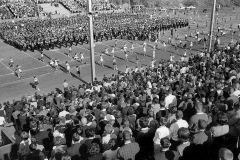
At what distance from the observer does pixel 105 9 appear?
6931 centimetres

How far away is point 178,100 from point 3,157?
6.61 meters

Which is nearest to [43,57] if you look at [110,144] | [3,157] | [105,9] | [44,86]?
[44,86]

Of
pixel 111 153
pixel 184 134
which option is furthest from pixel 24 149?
pixel 184 134

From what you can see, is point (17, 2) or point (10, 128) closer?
point (10, 128)

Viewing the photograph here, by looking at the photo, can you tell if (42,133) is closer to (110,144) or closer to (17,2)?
(110,144)

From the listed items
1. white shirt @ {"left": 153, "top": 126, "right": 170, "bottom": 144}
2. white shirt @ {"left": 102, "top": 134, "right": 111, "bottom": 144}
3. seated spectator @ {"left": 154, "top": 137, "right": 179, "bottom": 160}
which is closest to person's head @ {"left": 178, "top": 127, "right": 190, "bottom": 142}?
seated spectator @ {"left": 154, "top": 137, "right": 179, "bottom": 160}

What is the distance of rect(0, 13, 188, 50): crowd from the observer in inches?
1371

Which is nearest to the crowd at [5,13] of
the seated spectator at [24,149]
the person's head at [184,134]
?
the seated spectator at [24,149]

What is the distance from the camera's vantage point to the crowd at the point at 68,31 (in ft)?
Answer: 114

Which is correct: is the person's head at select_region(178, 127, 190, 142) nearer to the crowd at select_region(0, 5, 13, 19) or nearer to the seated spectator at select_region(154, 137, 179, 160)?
the seated spectator at select_region(154, 137, 179, 160)

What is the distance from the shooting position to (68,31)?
125ft

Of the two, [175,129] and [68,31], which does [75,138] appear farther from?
[68,31]

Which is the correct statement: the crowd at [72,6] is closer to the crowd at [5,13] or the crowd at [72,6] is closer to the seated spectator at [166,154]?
the crowd at [5,13]

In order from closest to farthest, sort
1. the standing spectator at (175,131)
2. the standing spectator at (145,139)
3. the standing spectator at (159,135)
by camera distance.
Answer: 1. the standing spectator at (159,135)
2. the standing spectator at (175,131)
3. the standing spectator at (145,139)
